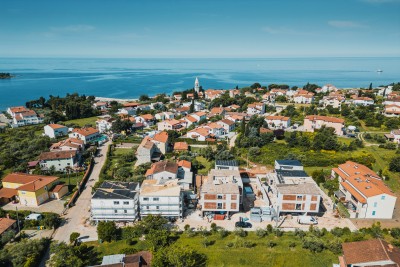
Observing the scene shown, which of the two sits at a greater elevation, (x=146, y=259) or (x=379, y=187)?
(x=379, y=187)

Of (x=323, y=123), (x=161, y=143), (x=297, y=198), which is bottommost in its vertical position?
(x=297, y=198)

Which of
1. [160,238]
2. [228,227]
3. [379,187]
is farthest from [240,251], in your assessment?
[379,187]

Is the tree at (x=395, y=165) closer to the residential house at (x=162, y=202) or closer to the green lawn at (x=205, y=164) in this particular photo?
the green lawn at (x=205, y=164)

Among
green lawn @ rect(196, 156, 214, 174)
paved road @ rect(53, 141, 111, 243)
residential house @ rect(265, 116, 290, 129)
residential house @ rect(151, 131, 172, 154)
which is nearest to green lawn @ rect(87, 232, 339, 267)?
paved road @ rect(53, 141, 111, 243)

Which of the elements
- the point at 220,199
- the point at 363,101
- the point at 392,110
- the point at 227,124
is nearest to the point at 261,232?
the point at 220,199

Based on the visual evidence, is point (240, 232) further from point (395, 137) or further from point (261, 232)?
point (395, 137)

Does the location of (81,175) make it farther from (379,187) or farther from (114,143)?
(379,187)
